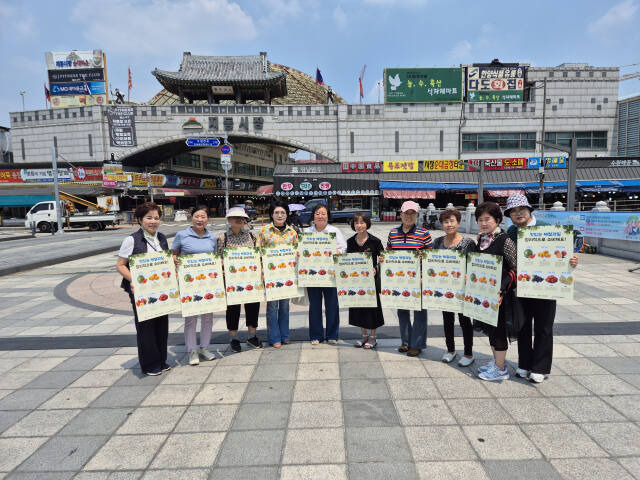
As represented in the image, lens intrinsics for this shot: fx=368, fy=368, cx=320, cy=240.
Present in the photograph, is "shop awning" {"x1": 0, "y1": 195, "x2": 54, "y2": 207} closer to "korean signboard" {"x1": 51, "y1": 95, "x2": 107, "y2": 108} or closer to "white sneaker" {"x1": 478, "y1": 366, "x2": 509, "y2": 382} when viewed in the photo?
"korean signboard" {"x1": 51, "y1": 95, "x2": 107, "y2": 108}

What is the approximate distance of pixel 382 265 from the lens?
445cm

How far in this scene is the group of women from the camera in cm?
371

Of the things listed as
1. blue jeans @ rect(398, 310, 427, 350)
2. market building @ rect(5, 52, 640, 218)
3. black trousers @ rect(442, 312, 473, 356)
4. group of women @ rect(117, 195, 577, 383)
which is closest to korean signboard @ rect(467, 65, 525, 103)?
market building @ rect(5, 52, 640, 218)

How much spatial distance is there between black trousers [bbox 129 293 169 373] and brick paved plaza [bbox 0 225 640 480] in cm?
18

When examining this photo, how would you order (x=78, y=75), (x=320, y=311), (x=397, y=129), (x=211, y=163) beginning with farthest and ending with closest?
1. (x=211, y=163)
2. (x=78, y=75)
3. (x=397, y=129)
4. (x=320, y=311)

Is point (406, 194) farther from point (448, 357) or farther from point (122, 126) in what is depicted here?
point (122, 126)

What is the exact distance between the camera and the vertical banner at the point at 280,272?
15.0ft

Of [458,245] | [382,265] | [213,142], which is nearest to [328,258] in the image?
[382,265]

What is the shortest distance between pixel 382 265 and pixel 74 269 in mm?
11095

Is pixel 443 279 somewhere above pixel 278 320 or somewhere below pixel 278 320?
above

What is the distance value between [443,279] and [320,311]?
168 centimetres

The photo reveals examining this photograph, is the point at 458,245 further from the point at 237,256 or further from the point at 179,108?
the point at 179,108

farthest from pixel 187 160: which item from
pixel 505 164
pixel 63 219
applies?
pixel 505 164

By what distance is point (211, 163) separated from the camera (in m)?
59.2
